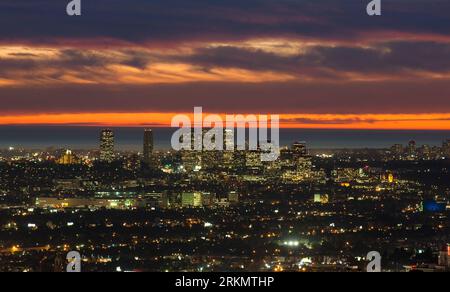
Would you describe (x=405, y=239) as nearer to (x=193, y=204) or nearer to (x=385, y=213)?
(x=385, y=213)

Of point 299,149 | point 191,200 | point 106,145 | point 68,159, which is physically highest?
point 106,145

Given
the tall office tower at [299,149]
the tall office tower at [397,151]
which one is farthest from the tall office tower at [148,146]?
the tall office tower at [397,151]

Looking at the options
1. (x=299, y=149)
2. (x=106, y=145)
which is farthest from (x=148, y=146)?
(x=299, y=149)

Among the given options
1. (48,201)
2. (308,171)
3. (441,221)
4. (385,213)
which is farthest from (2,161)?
(441,221)

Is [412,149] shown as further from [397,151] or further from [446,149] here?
[446,149]

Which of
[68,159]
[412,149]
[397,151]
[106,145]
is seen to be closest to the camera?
[68,159]
